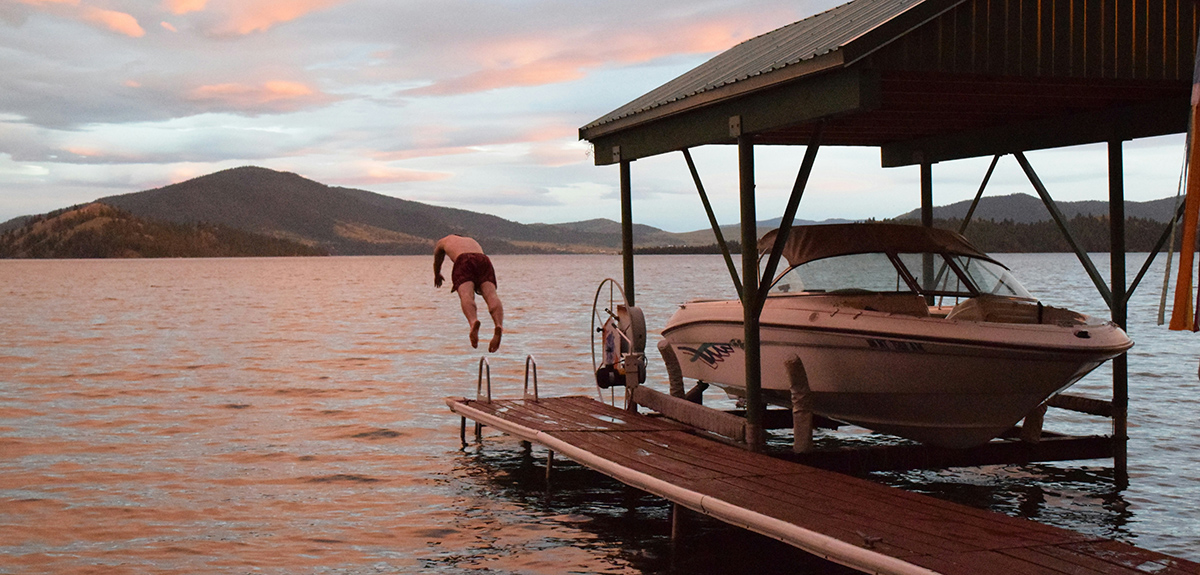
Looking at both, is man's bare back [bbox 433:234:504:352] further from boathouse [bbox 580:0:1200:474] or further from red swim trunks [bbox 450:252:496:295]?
boathouse [bbox 580:0:1200:474]

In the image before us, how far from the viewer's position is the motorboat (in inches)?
391

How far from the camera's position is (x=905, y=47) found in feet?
29.5

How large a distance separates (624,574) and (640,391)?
4320 millimetres

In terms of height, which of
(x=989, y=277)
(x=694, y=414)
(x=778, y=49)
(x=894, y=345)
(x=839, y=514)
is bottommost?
(x=839, y=514)

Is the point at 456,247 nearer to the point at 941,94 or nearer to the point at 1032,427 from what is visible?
the point at 941,94

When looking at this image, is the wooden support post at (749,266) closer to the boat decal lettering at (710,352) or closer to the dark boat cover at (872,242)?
the dark boat cover at (872,242)

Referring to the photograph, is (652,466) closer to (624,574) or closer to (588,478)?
(624,574)

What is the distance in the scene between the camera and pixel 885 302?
36.9 feet

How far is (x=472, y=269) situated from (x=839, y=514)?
5792mm

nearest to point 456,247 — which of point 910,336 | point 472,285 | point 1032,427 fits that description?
point 472,285

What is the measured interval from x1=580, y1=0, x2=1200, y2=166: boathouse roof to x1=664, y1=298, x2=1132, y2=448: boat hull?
6.87 feet

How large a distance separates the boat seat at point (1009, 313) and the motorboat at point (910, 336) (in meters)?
0.01

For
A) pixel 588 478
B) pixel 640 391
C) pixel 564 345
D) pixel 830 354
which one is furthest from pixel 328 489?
pixel 564 345

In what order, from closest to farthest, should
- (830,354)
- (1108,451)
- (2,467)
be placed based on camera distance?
(830,354)
(1108,451)
(2,467)
